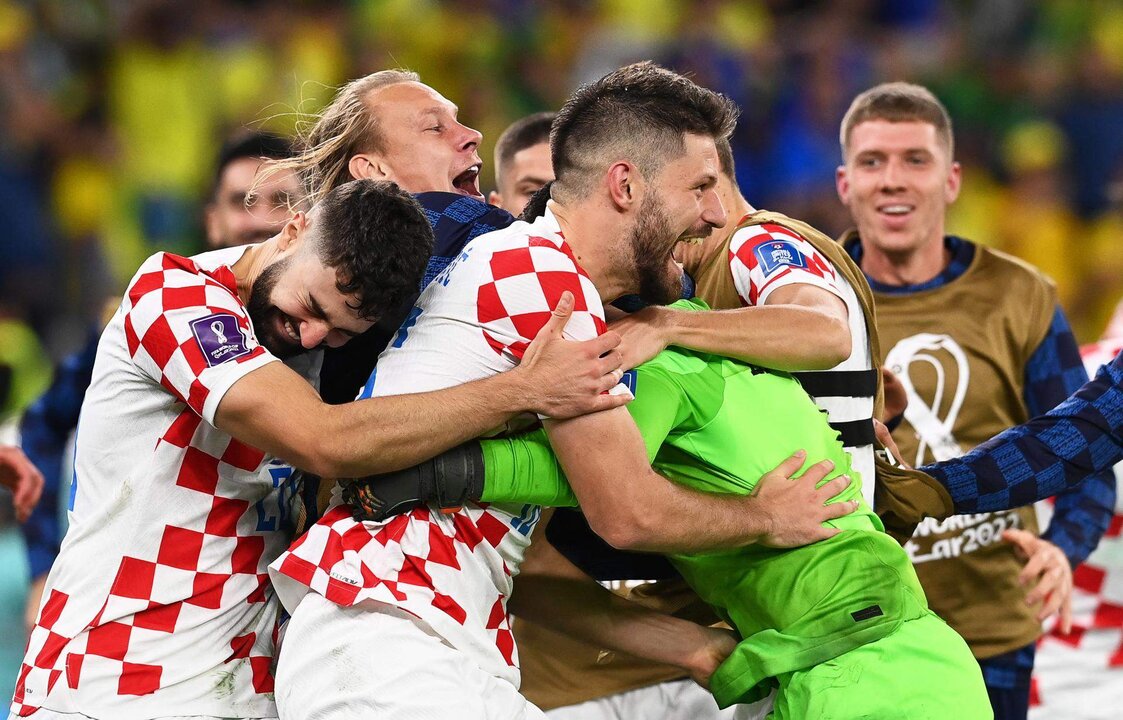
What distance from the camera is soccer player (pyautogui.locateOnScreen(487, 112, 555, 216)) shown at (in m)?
4.32

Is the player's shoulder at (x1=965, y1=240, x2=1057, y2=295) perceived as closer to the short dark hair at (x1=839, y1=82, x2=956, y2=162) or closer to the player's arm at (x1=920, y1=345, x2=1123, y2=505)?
the short dark hair at (x1=839, y1=82, x2=956, y2=162)

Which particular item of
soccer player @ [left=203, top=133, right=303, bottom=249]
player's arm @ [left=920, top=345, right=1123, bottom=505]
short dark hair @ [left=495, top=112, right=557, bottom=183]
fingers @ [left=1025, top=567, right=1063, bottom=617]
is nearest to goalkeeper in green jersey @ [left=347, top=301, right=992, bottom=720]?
player's arm @ [left=920, top=345, right=1123, bottom=505]

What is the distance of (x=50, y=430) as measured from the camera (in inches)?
167

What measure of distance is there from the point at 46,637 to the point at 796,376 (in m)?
1.59

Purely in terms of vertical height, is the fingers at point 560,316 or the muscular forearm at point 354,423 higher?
the fingers at point 560,316

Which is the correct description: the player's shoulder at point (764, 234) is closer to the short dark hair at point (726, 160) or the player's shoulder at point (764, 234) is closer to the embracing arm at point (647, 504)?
the short dark hair at point (726, 160)

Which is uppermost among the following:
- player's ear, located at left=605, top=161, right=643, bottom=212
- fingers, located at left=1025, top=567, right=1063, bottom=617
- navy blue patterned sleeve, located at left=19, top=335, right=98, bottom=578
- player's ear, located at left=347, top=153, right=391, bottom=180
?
player's ear, located at left=605, top=161, right=643, bottom=212

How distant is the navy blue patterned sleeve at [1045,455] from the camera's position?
9.86 ft

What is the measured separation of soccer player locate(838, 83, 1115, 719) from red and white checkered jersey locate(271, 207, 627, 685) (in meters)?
1.84

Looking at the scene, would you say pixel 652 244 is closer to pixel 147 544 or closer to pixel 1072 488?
pixel 147 544

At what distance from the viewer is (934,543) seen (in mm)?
3895

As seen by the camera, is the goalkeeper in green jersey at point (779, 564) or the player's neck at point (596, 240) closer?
the goalkeeper in green jersey at point (779, 564)

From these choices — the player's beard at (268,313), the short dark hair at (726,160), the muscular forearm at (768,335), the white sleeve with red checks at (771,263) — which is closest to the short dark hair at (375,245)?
the player's beard at (268,313)

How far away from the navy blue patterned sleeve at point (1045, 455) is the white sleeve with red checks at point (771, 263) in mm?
536
